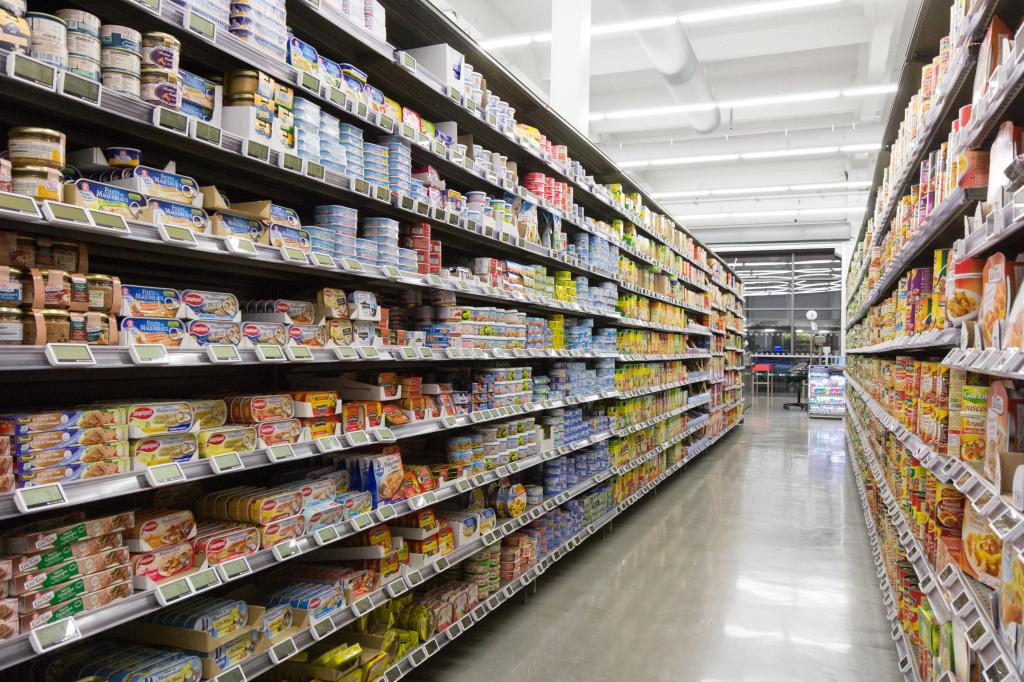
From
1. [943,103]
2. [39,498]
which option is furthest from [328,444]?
[943,103]

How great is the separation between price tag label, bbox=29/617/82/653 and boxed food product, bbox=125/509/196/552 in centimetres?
30

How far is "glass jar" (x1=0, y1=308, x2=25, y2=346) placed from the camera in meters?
1.57

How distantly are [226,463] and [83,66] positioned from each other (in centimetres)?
112

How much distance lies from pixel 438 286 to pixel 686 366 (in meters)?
6.88

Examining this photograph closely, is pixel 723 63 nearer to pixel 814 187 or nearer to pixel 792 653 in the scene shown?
pixel 814 187

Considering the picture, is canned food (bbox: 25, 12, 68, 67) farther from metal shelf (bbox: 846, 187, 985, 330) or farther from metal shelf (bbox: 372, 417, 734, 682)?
metal shelf (bbox: 846, 187, 985, 330)

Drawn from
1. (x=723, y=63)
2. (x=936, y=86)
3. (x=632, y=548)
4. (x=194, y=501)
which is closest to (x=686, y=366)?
(x=632, y=548)

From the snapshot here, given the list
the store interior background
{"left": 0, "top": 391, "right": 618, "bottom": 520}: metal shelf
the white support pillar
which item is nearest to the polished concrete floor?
{"left": 0, "top": 391, "right": 618, "bottom": 520}: metal shelf

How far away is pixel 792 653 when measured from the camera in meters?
3.57

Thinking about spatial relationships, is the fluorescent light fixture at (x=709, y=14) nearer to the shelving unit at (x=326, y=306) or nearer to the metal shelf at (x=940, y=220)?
the shelving unit at (x=326, y=306)

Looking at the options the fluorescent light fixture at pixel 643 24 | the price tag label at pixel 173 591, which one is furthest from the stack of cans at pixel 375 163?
the fluorescent light fixture at pixel 643 24

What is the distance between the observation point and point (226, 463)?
2102 mm

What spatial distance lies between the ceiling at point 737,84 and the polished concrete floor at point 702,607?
367 centimetres

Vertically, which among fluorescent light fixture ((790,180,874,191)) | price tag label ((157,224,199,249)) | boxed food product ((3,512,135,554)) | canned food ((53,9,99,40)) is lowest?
boxed food product ((3,512,135,554))
